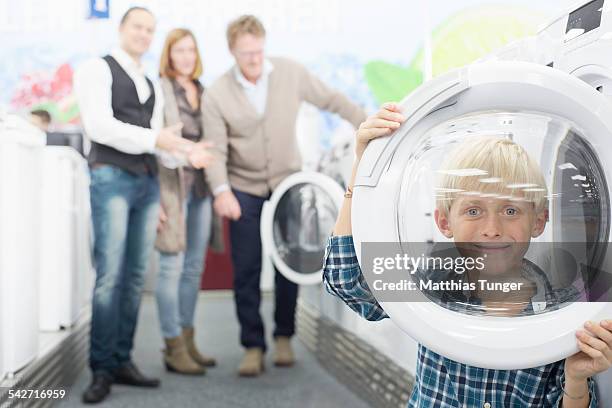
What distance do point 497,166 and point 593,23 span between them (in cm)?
24

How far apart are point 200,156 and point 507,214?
1193 millimetres

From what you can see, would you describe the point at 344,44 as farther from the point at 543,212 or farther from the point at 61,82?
the point at 543,212

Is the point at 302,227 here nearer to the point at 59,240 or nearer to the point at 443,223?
the point at 59,240

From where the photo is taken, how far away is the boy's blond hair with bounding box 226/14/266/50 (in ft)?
6.29

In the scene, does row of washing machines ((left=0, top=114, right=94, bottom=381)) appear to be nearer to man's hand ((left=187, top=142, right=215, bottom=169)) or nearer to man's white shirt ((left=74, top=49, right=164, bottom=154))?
man's white shirt ((left=74, top=49, right=164, bottom=154))

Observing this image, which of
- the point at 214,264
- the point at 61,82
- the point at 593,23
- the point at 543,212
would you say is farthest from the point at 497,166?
the point at 214,264

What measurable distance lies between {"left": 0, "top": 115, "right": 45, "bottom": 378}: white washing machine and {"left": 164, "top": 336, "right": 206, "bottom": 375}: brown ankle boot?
470mm

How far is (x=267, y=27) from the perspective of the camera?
1953 millimetres

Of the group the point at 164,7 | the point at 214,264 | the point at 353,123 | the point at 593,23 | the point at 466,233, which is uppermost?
the point at 164,7

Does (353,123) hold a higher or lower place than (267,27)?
lower

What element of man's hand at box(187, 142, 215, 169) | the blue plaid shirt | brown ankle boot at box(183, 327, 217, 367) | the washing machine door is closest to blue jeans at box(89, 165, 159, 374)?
man's hand at box(187, 142, 215, 169)

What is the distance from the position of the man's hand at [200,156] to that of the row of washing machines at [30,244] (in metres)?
0.39

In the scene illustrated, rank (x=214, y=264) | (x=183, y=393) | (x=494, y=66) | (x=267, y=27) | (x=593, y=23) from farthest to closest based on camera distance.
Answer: (x=214, y=264)
(x=267, y=27)
(x=183, y=393)
(x=593, y=23)
(x=494, y=66)

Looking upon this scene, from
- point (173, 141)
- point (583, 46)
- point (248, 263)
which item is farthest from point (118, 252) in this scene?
point (583, 46)
